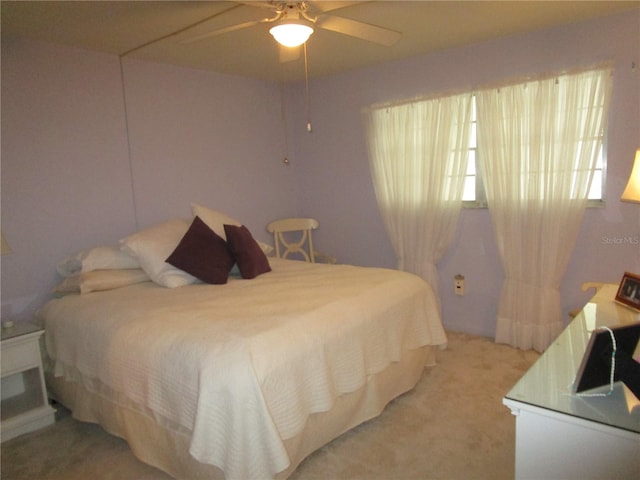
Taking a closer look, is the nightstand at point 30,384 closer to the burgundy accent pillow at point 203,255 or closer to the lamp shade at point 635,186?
the burgundy accent pillow at point 203,255

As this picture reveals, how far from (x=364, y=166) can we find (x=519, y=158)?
1411 mm

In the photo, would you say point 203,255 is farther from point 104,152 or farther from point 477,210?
point 477,210

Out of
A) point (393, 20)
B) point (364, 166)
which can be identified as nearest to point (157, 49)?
point (393, 20)

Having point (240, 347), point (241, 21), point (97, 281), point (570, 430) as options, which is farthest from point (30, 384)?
point (570, 430)

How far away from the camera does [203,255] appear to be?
294 cm

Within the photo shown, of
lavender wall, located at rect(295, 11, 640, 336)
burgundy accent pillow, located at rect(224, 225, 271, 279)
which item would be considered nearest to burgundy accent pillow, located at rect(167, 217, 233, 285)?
burgundy accent pillow, located at rect(224, 225, 271, 279)

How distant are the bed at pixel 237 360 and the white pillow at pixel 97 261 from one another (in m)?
0.06

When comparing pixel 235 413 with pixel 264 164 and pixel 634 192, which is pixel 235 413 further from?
pixel 264 164

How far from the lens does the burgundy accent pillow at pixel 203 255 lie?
2.89m

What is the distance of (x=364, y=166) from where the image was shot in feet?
13.7

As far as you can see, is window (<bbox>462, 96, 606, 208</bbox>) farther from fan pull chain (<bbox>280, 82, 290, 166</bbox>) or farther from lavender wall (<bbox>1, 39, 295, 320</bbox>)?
lavender wall (<bbox>1, 39, 295, 320</bbox>)

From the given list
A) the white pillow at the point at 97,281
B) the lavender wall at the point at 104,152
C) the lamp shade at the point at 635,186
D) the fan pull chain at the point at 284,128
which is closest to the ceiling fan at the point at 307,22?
the lavender wall at the point at 104,152

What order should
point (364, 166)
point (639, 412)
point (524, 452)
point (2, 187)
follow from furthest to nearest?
1. point (364, 166)
2. point (2, 187)
3. point (524, 452)
4. point (639, 412)

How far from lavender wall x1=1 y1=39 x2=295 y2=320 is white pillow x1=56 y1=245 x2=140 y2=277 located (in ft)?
0.29
